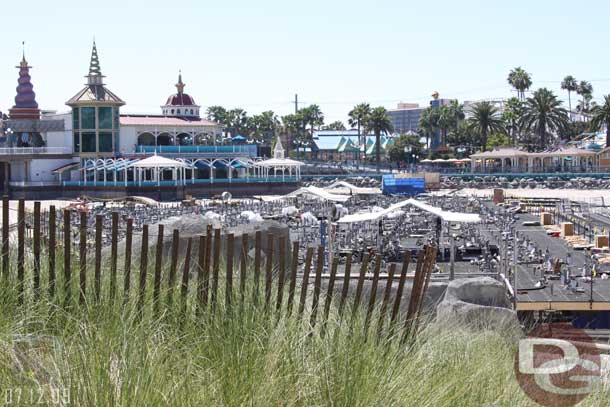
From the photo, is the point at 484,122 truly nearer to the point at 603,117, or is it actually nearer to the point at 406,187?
the point at 603,117

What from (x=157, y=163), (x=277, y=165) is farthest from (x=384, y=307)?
(x=277, y=165)

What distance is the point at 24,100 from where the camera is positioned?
66.7 metres

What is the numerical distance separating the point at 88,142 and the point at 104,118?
1979mm

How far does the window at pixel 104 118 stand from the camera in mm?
61750

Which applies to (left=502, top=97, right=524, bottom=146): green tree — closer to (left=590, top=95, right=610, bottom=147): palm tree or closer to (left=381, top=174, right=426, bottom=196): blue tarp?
(left=590, top=95, right=610, bottom=147): palm tree

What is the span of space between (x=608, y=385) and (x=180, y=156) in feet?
188

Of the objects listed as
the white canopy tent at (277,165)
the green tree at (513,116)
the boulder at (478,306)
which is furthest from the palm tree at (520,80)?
the boulder at (478,306)

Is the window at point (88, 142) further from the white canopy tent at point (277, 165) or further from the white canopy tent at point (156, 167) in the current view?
the white canopy tent at point (277, 165)

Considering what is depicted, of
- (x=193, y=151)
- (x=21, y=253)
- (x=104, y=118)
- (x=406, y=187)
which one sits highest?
(x=104, y=118)

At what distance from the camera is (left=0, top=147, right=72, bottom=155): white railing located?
59.7 metres

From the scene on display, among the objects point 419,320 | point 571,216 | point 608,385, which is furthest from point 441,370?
point 571,216

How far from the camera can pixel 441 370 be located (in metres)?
5.59

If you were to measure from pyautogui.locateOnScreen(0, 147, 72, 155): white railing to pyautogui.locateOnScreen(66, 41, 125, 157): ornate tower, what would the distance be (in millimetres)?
812

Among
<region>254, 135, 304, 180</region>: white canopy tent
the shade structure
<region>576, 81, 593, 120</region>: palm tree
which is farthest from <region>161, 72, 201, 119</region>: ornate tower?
<region>576, 81, 593, 120</region>: palm tree
